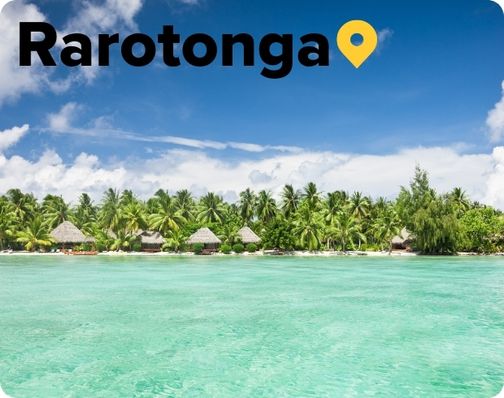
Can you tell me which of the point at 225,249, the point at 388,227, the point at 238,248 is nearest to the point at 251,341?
the point at 225,249

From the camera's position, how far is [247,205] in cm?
5775

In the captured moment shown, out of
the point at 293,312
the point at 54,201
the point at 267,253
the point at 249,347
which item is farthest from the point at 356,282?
the point at 54,201

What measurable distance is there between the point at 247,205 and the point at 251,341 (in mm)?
46890

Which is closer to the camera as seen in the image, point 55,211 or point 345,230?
point 345,230

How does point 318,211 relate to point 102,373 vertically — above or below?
above

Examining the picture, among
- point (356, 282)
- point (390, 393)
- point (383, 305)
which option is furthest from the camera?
point (356, 282)

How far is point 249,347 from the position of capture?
10422 mm

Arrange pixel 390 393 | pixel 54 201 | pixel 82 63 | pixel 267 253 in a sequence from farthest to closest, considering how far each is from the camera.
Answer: pixel 54 201 → pixel 267 253 → pixel 82 63 → pixel 390 393

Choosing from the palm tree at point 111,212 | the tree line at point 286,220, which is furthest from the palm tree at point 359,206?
the palm tree at point 111,212

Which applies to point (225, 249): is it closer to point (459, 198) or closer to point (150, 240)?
point (150, 240)

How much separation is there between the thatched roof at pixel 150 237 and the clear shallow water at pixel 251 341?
2987 centimetres

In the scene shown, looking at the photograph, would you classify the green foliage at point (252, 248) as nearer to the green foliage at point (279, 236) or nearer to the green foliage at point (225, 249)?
the green foliage at point (279, 236)

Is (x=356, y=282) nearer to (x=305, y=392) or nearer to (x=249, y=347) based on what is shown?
(x=249, y=347)

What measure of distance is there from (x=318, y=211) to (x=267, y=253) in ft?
31.5
